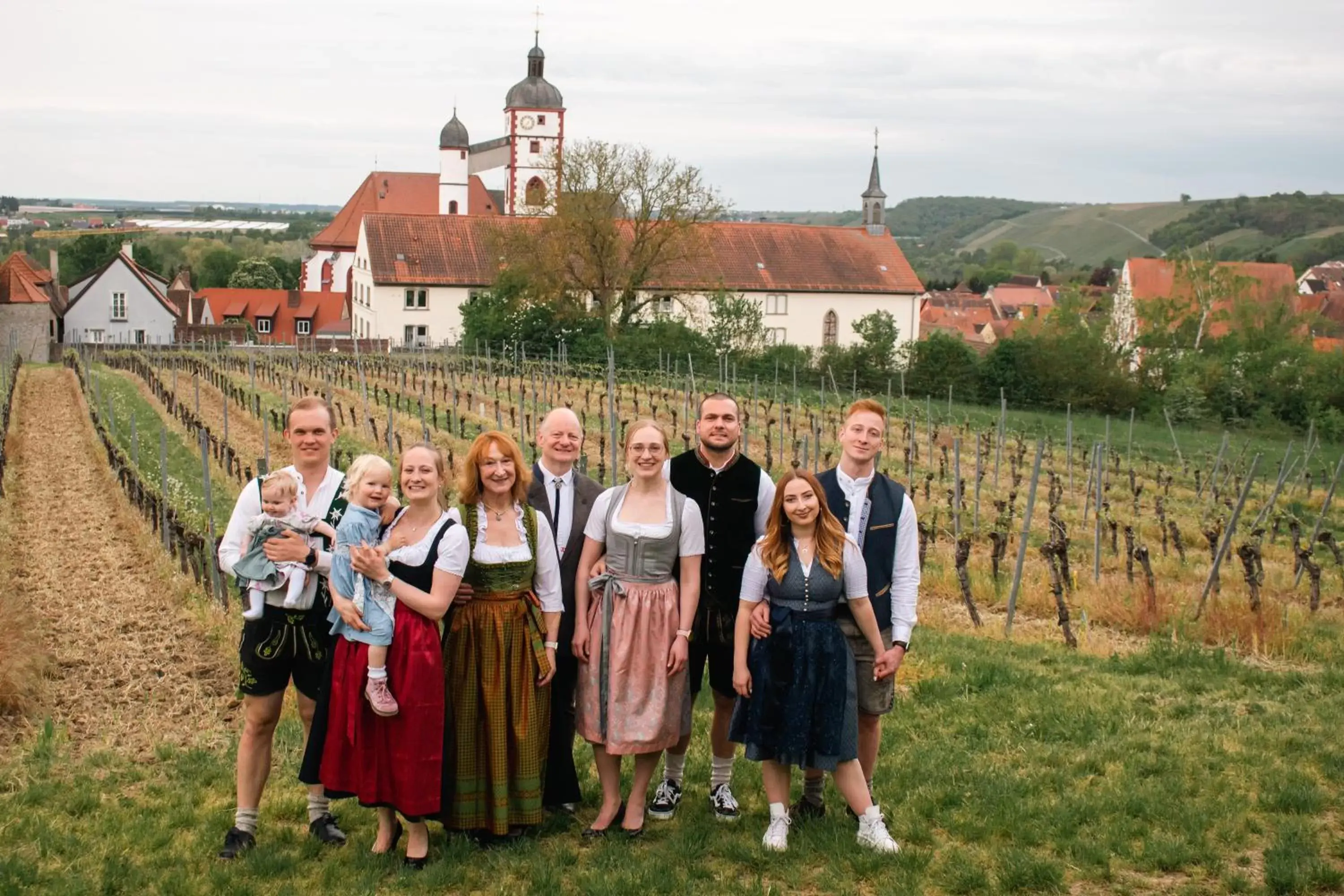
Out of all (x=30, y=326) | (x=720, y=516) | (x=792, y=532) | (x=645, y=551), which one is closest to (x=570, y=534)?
(x=645, y=551)

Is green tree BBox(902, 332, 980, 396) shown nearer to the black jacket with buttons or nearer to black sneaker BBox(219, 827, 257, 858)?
the black jacket with buttons

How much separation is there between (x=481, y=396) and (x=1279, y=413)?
60.9 ft

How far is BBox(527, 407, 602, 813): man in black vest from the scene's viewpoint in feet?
14.5

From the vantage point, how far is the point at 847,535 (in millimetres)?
4129

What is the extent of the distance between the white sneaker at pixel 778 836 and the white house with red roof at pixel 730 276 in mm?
37573

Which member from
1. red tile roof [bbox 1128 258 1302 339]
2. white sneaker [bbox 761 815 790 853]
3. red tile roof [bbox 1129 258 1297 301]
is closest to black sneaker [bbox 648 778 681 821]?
white sneaker [bbox 761 815 790 853]

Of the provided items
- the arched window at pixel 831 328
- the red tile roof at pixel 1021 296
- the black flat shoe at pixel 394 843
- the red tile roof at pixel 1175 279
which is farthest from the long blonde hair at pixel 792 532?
the red tile roof at pixel 1021 296

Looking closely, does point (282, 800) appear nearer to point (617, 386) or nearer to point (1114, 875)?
point (1114, 875)

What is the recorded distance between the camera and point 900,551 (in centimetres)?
425

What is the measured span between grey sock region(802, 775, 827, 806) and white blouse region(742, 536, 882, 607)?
71cm

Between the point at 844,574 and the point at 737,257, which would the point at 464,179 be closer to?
the point at 737,257

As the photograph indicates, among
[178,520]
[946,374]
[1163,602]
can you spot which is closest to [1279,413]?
[946,374]

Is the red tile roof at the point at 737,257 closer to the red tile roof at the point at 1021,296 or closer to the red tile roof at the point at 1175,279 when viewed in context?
the red tile roof at the point at 1175,279

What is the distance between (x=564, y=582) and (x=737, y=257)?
42.1 meters
